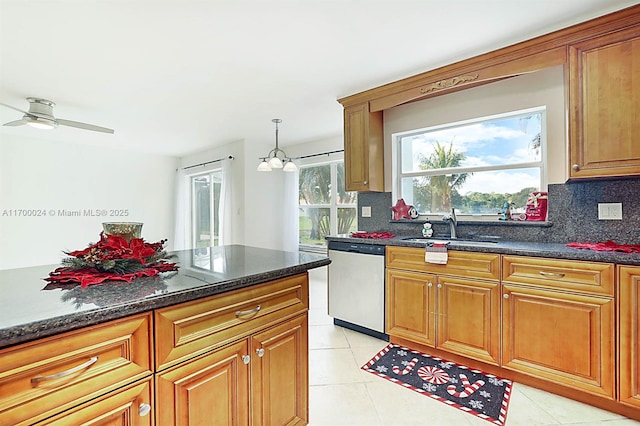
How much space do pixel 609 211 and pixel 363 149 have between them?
2.01 metres

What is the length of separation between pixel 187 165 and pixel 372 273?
514 centimetres

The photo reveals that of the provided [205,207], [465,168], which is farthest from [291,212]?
[465,168]

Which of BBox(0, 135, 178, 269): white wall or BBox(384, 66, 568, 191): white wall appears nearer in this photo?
BBox(384, 66, 568, 191): white wall

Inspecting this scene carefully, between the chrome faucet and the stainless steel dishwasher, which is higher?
the chrome faucet

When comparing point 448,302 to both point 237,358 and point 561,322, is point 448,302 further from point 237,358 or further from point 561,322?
point 237,358

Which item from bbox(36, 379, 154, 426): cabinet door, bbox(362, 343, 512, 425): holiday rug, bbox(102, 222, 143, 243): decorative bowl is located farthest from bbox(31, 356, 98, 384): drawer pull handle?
bbox(362, 343, 512, 425): holiday rug

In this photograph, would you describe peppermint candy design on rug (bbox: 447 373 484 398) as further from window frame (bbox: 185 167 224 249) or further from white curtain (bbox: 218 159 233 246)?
window frame (bbox: 185 167 224 249)

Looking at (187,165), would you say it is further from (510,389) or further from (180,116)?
(510,389)

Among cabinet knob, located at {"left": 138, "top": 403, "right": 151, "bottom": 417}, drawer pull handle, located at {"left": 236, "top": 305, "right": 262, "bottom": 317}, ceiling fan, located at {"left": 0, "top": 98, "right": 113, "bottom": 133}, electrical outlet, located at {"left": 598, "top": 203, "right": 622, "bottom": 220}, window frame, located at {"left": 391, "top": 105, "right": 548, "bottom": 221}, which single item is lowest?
cabinet knob, located at {"left": 138, "top": 403, "right": 151, "bottom": 417}

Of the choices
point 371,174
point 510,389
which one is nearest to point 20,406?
point 510,389

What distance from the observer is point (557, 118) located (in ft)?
7.80

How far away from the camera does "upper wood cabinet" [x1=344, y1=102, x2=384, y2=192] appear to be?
316 cm

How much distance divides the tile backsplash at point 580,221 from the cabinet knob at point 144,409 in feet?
8.69

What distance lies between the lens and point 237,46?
226cm
